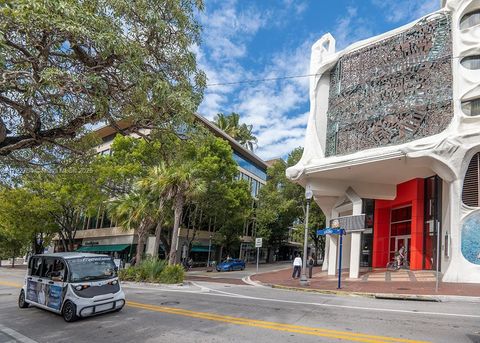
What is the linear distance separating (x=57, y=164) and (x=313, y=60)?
2633 centimetres

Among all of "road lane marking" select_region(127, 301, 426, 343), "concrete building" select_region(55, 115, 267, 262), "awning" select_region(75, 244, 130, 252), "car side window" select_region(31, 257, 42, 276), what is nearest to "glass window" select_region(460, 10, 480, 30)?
"concrete building" select_region(55, 115, 267, 262)

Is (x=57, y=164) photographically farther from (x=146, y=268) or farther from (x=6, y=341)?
(x=146, y=268)

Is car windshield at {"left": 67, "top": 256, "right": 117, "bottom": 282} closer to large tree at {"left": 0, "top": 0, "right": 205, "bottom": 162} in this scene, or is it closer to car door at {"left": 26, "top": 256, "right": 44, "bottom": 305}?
car door at {"left": 26, "top": 256, "right": 44, "bottom": 305}

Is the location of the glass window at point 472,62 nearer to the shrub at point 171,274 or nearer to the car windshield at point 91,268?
the shrub at point 171,274

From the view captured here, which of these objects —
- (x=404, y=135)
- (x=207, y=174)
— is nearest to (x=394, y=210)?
(x=404, y=135)

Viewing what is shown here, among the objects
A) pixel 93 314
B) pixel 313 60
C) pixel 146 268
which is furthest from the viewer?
pixel 313 60

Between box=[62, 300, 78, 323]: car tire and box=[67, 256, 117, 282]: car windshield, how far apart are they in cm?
60

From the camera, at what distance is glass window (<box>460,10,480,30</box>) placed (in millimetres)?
24484

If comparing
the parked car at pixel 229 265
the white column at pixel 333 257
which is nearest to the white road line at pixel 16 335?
the white column at pixel 333 257

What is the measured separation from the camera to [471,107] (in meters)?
22.7

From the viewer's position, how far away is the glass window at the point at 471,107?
890 inches

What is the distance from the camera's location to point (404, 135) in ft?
79.5

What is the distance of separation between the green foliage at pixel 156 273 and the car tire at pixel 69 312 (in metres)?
11.3

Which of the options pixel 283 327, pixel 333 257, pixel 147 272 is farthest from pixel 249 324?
pixel 333 257
